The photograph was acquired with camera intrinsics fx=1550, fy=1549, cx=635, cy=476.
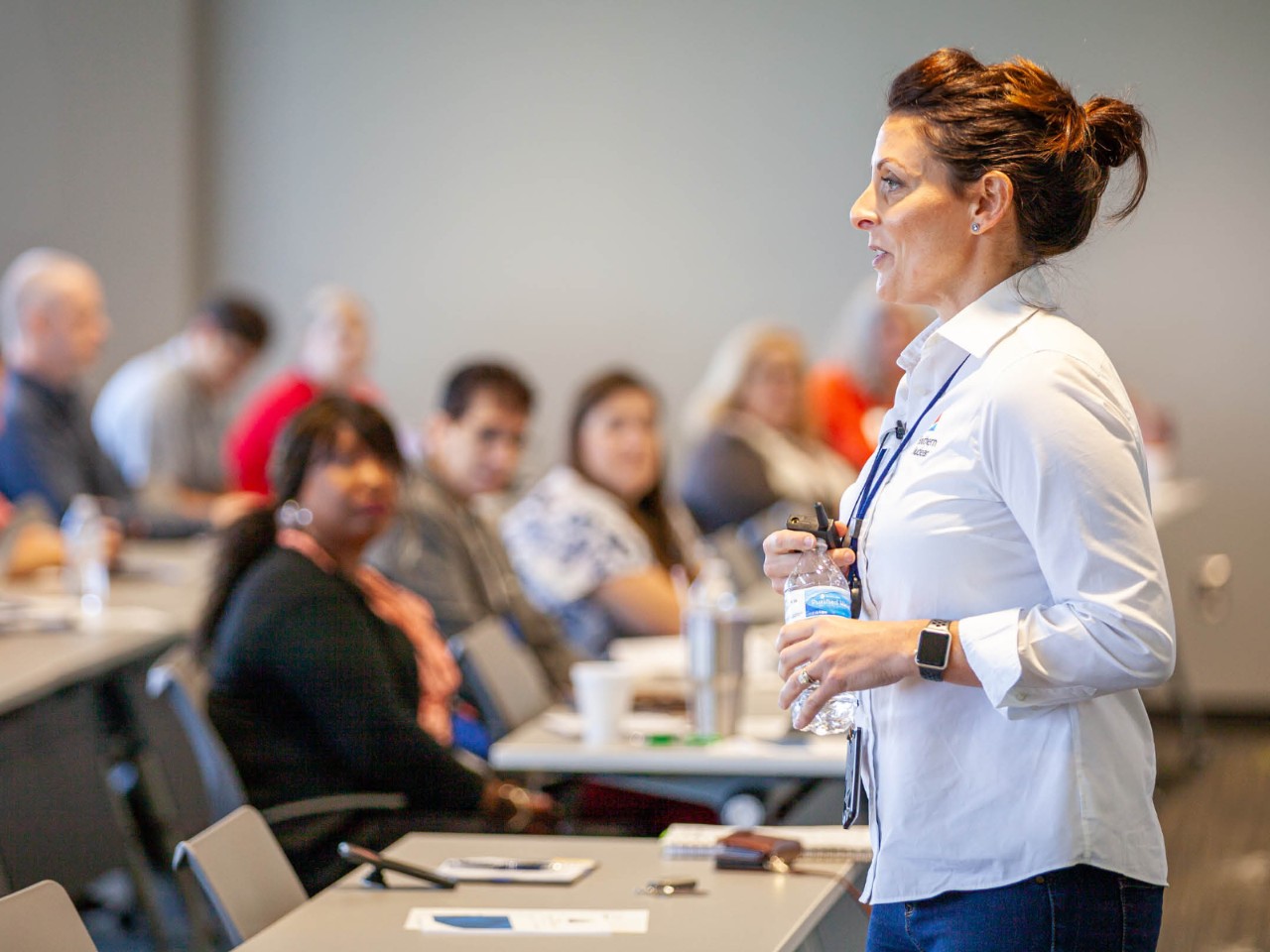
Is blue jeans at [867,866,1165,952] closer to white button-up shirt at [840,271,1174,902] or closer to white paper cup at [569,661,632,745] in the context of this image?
white button-up shirt at [840,271,1174,902]

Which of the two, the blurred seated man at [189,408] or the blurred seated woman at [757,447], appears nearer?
the blurred seated woman at [757,447]

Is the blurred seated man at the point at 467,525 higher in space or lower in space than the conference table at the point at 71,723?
higher

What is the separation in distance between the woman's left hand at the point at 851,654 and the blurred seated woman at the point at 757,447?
391cm

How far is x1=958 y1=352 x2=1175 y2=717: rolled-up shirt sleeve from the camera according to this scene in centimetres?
136

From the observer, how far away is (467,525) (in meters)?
4.03

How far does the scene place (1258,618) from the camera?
270 inches

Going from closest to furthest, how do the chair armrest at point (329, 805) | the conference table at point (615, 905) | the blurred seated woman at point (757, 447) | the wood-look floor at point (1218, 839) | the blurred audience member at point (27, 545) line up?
the conference table at point (615, 905) → the chair armrest at point (329, 805) → the wood-look floor at point (1218, 839) → the blurred audience member at point (27, 545) → the blurred seated woman at point (757, 447)

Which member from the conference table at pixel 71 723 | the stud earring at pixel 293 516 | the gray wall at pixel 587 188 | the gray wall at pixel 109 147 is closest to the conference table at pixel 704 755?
the stud earring at pixel 293 516

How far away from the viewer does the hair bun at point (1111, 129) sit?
153 centimetres

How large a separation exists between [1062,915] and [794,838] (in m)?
0.73

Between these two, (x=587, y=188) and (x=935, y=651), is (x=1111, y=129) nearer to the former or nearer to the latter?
(x=935, y=651)

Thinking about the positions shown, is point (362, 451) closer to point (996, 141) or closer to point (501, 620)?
point (501, 620)

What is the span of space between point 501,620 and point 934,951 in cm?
264

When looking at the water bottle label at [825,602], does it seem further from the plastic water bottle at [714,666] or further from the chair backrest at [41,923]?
the plastic water bottle at [714,666]
